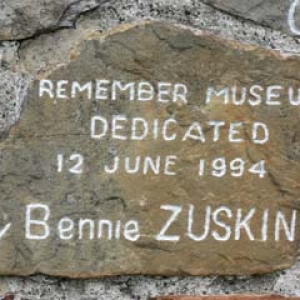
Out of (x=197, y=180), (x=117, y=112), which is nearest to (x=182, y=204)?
(x=197, y=180)

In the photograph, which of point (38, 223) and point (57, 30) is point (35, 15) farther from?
point (38, 223)

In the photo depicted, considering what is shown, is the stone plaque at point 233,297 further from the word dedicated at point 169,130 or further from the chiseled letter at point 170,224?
the word dedicated at point 169,130

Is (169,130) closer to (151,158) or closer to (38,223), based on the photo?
(151,158)

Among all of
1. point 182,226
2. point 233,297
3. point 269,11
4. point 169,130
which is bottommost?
point 233,297

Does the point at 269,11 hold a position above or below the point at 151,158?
above

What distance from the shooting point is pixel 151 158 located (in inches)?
36.3

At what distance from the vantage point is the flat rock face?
92cm

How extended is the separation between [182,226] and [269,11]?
0.31 m

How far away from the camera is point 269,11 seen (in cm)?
92

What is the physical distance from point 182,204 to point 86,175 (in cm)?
13

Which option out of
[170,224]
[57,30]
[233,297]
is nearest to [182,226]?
[170,224]

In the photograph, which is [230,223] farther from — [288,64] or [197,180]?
[288,64]

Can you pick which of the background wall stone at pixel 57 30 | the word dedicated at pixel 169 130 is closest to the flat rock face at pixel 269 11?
the background wall stone at pixel 57 30

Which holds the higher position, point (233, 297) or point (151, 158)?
point (151, 158)
